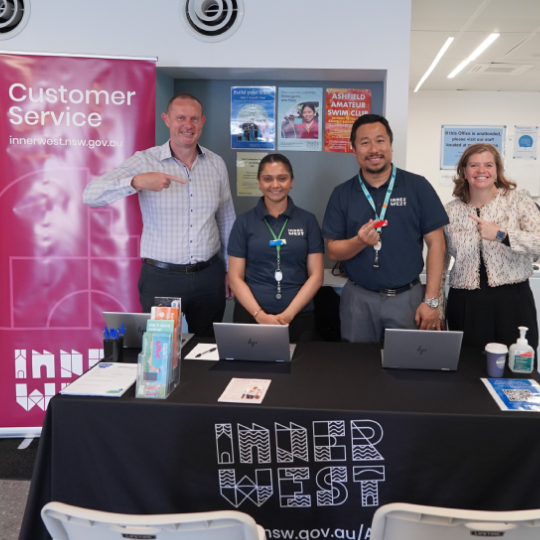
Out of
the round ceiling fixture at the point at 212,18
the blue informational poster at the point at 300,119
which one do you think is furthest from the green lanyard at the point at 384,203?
the round ceiling fixture at the point at 212,18

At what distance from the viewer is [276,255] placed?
2.55 m

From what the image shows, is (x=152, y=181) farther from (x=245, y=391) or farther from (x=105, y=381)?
(x=245, y=391)

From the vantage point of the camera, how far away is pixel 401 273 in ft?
8.16

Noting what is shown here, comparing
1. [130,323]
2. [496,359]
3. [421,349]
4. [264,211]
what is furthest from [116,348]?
[496,359]

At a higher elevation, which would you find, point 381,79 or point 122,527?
point 381,79

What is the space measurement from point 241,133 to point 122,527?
292 centimetres

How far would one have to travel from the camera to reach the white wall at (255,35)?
3020 mm

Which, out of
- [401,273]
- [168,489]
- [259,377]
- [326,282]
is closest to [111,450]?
[168,489]

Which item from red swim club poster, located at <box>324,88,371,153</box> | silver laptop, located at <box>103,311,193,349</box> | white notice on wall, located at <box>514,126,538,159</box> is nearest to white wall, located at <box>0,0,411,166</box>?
red swim club poster, located at <box>324,88,371,153</box>

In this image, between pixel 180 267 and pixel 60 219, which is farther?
pixel 60 219

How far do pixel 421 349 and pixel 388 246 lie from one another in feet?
2.53

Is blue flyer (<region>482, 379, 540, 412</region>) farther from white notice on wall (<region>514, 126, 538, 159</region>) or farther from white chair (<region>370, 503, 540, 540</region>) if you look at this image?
white notice on wall (<region>514, 126, 538, 159</region>)

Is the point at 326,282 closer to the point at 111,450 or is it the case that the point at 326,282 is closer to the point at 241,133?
the point at 241,133

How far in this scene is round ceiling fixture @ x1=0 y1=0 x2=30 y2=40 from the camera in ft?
9.93
